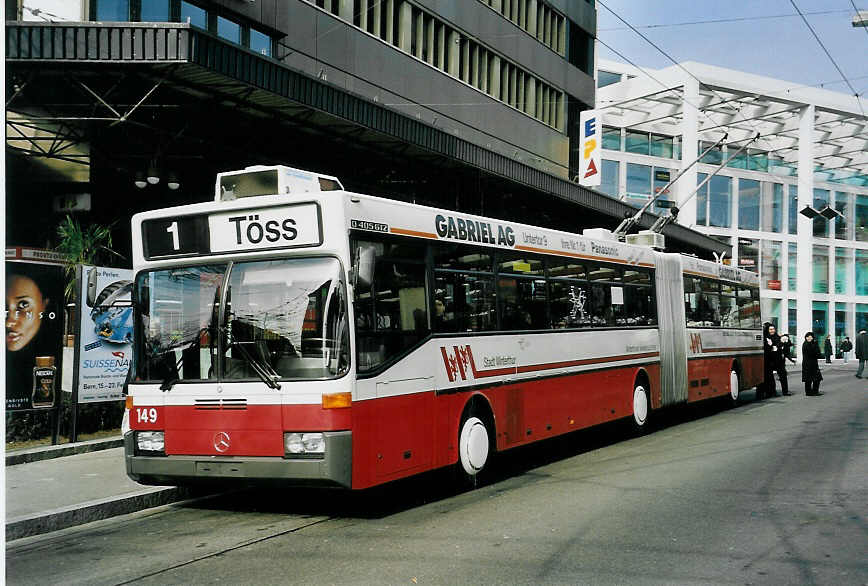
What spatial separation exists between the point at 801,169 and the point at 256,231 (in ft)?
172

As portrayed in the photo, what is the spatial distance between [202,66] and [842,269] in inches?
2260

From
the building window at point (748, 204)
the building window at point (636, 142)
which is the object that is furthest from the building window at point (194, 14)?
the building window at point (748, 204)

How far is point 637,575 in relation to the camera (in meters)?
6.14

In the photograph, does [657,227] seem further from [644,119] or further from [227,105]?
[644,119]

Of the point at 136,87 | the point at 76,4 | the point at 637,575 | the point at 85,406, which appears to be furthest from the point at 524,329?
the point at 76,4

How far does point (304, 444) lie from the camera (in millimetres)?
7906

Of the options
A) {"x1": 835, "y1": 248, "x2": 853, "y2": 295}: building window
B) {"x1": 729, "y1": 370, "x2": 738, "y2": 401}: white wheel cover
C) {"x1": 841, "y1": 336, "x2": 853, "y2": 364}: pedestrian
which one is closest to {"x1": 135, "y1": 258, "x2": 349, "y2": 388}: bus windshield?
{"x1": 729, "y1": 370, "x2": 738, "y2": 401}: white wheel cover

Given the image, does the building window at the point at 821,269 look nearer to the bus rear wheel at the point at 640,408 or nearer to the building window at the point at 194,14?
the bus rear wheel at the point at 640,408

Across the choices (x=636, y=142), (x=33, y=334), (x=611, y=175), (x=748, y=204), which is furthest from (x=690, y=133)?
(x=33, y=334)

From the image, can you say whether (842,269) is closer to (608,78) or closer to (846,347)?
(846,347)

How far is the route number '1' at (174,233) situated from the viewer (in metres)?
8.73

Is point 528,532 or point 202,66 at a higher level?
point 202,66

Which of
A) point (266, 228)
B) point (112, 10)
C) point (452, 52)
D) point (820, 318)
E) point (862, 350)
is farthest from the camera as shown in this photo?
point (820, 318)

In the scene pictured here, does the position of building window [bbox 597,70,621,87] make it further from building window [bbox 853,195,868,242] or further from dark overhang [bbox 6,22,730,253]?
dark overhang [bbox 6,22,730,253]
